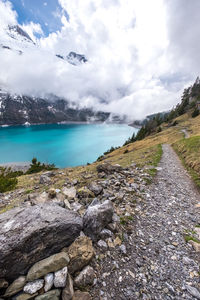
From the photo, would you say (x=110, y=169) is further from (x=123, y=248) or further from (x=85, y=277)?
(x=85, y=277)

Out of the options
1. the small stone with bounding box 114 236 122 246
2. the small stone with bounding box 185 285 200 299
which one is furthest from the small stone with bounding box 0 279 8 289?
the small stone with bounding box 185 285 200 299

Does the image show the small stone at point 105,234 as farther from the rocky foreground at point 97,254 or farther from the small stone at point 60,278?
the small stone at point 60,278

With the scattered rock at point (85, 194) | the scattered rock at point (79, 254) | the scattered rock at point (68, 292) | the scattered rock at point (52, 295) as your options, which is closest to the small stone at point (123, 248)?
the scattered rock at point (79, 254)

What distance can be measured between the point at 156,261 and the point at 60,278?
302 centimetres

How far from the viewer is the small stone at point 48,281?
9.21 ft

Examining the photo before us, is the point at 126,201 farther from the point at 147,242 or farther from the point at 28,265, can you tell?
the point at 28,265

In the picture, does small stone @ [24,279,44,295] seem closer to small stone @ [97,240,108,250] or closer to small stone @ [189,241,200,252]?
small stone @ [97,240,108,250]

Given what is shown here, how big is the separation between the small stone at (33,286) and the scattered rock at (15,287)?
0.38 ft

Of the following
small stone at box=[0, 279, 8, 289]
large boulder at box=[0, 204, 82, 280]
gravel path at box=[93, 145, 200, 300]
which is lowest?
gravel path at box=[93, 145, 200, 300]

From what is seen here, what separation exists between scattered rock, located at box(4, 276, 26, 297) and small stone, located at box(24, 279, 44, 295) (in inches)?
4.6

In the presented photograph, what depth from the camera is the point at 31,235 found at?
3352 millimetres

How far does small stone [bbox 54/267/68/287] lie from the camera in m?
2.84

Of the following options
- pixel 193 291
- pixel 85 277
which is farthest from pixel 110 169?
pixel 193 291

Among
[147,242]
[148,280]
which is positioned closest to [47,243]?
[148,280]
